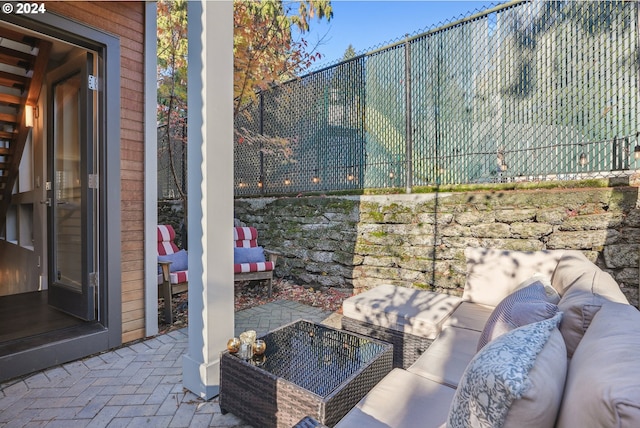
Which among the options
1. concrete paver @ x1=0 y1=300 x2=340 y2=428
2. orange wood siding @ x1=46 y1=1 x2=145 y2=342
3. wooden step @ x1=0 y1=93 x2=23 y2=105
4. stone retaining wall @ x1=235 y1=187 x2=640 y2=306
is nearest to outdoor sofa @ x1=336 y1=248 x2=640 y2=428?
stone retaining wall @ x1=235 y1=187 x2=640 y2=306

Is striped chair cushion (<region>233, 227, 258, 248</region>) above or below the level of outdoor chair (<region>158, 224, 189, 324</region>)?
above

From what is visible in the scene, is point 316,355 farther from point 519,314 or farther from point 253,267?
point 253,267

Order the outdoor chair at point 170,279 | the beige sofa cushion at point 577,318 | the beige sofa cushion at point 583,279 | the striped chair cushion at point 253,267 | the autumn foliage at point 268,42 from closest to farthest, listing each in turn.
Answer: the beige sofa cushion at point 577,318 < the beige sofa cushion at point 583,279 < the outdoor chair at point 170,279 < the striped chair cushion at point 253,267 < the autumn foliage at point 268,42

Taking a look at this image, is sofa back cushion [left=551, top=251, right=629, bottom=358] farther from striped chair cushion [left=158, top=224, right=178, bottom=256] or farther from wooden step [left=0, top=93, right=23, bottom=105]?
wooden step [left=0, top=93, right=23, bottom=105]

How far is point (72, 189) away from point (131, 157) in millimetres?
723

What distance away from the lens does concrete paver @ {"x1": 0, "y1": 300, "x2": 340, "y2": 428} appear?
174 cm

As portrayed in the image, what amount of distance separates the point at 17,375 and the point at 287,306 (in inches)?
93.8

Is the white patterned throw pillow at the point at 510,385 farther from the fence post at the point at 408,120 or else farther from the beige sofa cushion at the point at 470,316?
the fence post at the point at 408,120

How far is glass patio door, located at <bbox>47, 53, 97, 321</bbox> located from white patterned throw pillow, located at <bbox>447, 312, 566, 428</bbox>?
3023mm

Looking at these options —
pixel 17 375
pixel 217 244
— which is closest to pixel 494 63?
pixel 217 244

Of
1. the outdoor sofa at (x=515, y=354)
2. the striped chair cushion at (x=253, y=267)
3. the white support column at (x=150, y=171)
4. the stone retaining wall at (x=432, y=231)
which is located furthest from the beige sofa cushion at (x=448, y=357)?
the striped chair cushion at (x=253, y=267)

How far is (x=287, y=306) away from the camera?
3.83m

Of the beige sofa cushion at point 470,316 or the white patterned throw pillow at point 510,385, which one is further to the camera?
the beige sofa cushion at point 470,316

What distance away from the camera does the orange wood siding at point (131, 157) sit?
8.86 ft
